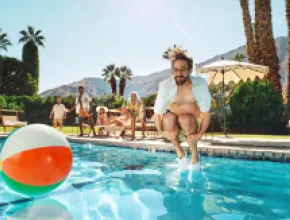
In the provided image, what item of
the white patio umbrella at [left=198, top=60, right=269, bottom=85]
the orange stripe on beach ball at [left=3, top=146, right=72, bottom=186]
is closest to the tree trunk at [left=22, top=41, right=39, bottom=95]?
the white patio umbrella at [left=198, top=60, right=269, bottom=85]

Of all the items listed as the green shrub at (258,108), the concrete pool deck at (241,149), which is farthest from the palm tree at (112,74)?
the concrete pool deck at (241,149)

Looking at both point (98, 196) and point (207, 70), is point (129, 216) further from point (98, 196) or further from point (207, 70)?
point (207, 70)

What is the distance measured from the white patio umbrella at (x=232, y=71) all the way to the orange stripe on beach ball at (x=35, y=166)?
8829 millimetres

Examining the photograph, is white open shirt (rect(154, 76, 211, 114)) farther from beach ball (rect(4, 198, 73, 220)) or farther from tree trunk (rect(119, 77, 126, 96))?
tree trunk (rect(119, 77, 126, 96))

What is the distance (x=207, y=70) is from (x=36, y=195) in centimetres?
958

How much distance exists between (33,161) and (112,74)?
5451 centimetres

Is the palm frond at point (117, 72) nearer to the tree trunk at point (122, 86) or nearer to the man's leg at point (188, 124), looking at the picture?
the tree trunk at point (122, 86)

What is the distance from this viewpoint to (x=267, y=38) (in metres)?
17.6

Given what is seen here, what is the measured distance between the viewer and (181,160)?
4809mm

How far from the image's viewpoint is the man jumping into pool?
424 centimetres

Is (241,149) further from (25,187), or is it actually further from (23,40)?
(23,40)

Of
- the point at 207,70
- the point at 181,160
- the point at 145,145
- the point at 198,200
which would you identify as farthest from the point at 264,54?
the point at 198,200

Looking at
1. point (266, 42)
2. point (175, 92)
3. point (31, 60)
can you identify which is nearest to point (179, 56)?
point (175, 92)

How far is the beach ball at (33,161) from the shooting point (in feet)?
9.48
